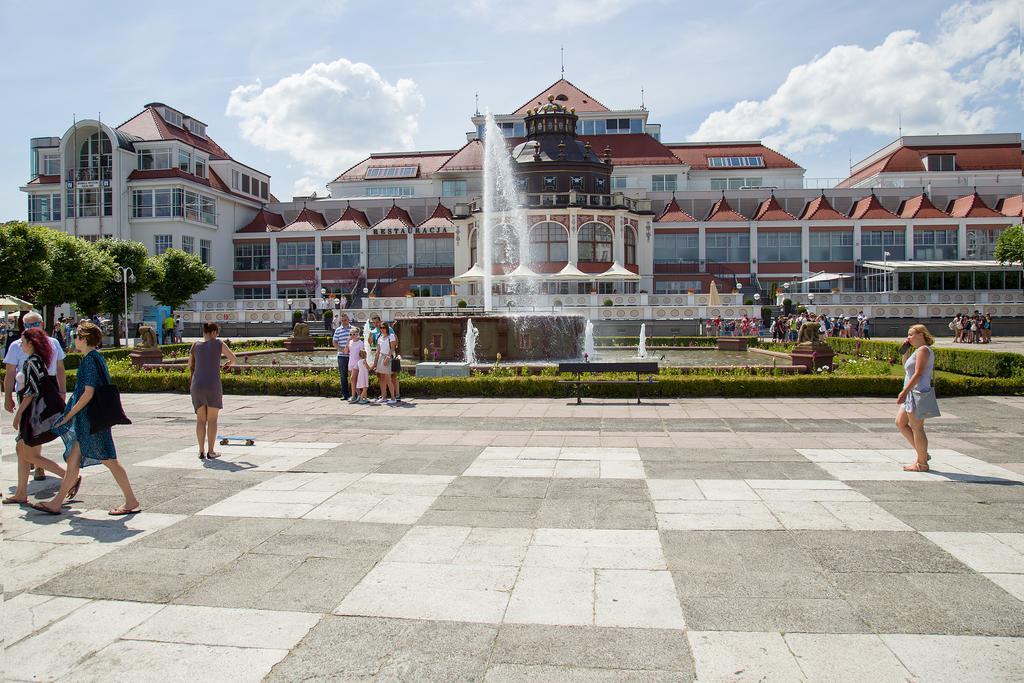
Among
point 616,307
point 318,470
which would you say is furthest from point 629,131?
point 318,470

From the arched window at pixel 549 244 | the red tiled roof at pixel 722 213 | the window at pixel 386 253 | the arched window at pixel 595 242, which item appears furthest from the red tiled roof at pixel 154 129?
the red tiled roof at pixel 722 213

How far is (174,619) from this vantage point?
4734 millimetres

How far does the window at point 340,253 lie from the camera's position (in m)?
63.9

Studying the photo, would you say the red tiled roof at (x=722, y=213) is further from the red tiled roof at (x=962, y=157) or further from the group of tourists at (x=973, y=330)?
the group of tourists at (x=973, y=330)

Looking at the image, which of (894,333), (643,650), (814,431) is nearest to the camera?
(643,650)

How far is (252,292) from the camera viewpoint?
65375 millimetres

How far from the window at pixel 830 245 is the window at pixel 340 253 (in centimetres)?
3851

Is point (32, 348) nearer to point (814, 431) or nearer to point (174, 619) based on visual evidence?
point (174, 619)

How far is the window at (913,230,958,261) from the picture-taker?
194ft

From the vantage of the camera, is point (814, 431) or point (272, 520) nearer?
point (272, 520)

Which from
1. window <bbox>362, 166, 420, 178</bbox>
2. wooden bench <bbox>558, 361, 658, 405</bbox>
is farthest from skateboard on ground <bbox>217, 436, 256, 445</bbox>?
window <bbox>362, 166, 420, 178</bbox>

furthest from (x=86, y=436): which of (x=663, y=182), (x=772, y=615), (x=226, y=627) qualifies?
(x=663, y=182)

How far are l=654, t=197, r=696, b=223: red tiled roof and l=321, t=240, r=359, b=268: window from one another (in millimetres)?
26034

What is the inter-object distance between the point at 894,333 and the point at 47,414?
46.6 m
